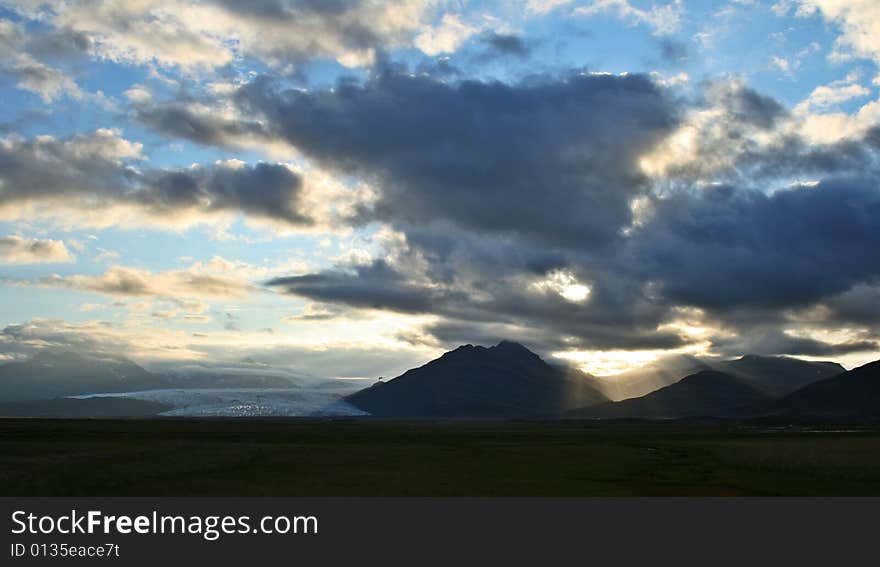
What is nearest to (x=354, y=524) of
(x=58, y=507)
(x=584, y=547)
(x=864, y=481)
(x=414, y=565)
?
(x=414, y=565)

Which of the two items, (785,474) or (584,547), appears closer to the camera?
(584,547)

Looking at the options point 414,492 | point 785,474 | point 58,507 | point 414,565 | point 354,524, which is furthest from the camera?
point 785,474

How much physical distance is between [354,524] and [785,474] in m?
45.5

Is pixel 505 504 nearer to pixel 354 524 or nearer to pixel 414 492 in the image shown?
pixel 414 492

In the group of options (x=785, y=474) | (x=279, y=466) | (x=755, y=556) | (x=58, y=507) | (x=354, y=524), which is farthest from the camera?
(x=279, y=466)

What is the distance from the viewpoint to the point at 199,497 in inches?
1853

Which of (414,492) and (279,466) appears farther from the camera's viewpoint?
(279,466)

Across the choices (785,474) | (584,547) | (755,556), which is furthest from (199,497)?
(785,474)

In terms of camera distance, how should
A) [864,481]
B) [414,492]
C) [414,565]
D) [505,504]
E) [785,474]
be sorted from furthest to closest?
[785,474] < [864,481] < [414,492] < [505,504] < [414,565]

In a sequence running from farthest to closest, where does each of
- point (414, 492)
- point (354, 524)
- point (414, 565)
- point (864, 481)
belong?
1. point (864, 481)
2. point (414, 492)
3. point (354, 524)
4. point (414, 565)

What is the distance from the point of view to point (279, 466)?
72.9 m

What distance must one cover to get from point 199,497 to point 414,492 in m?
14.5

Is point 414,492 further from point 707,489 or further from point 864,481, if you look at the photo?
point 864,481

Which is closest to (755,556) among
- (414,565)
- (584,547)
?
(584,547)
